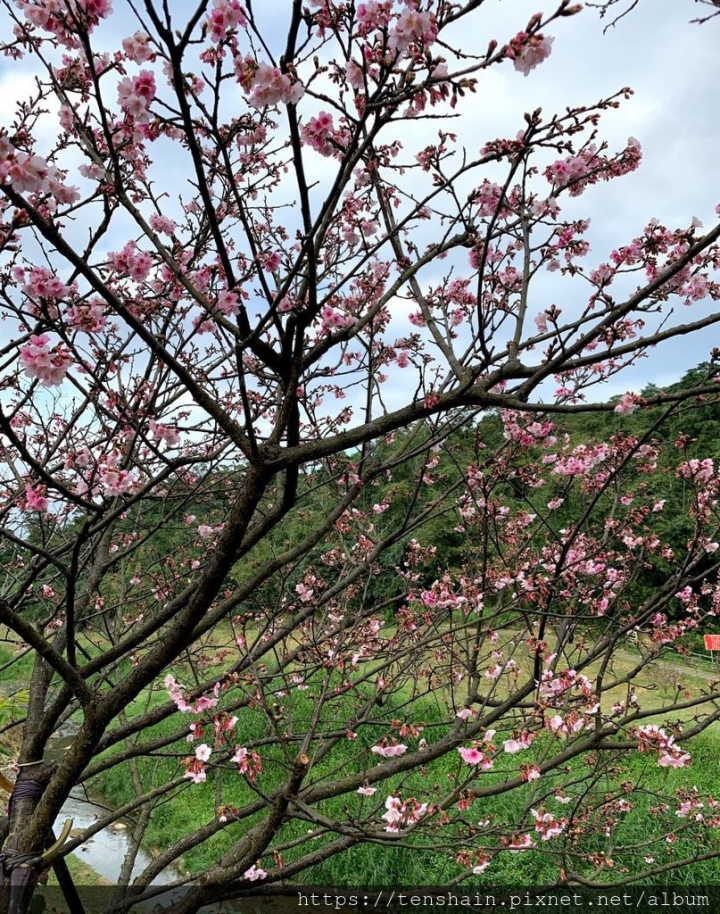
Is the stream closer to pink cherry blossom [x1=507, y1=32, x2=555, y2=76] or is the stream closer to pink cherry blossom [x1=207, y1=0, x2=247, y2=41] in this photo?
pink cherry blossom [x1=207, y1=0, x2=247, y2=41]

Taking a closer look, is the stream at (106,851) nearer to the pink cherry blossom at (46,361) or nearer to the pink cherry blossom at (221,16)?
the pink cherry blossom at (46,361)

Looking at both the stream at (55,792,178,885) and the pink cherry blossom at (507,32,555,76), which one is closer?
the pink cherry blossom at (507,32,555,76)

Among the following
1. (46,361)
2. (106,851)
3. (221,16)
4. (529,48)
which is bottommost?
(106,851)

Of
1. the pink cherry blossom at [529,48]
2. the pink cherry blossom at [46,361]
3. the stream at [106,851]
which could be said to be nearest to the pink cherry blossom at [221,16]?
the pink cherry blossom at [529,48]

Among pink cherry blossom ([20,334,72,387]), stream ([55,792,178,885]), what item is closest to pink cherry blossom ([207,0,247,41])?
pink cherry blossom ([20,334,72,387])

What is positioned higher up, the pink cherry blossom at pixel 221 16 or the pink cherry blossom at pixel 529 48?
the pink cherry blossom at pixel 221 16

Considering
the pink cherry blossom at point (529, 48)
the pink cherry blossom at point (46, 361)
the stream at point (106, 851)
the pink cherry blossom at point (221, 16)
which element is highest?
the pink cherry blossom at point (221, 16)

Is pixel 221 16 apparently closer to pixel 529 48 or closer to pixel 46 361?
pixel 529 48

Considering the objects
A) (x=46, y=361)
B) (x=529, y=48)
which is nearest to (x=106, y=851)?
(x=46, y=361)

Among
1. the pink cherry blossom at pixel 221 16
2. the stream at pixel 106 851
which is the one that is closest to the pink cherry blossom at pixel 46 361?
the pink cherry blossom at pixel 221 16

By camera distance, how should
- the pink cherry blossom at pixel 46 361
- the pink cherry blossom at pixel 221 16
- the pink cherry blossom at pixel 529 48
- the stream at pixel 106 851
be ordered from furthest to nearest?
the stream at pixel 106 851 < the pink cherry blossom at pixel 46 361 < the pink cherry blossom at pixel 221 16 < the pink cherry blossom at pixel 529 48

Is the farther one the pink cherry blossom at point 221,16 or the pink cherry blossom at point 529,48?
the pink cherry blossom at point 221,16

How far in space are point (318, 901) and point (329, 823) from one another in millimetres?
4175

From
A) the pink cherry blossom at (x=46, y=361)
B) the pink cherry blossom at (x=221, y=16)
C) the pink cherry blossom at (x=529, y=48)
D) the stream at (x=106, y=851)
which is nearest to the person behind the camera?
the pink cherry blossom at (x=529, y=48)
